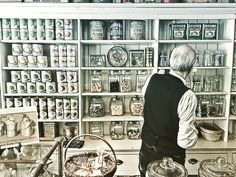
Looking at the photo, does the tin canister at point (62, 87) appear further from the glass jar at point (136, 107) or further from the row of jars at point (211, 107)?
the row of jars at point (211, 107)

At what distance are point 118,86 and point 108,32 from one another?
56 cm

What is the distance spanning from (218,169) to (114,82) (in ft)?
6.53

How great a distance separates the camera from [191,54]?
6.53 feet

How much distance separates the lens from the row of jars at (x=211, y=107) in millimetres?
3076

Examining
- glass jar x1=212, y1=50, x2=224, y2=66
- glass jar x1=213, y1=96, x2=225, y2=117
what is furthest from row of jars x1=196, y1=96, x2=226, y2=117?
glass jar x1=212, y1=50, x2=224, y2=66

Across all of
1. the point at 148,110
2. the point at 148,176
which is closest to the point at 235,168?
the point at 148,176

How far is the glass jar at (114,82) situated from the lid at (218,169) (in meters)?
1.91

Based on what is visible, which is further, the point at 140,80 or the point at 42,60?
the point at 140,80

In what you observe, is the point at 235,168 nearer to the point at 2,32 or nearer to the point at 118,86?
the point at 118,86

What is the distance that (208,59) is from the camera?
3053 mm

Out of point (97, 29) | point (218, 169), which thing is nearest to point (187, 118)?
point (218, 169)

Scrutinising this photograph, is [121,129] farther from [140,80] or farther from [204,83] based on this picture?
[204,83]

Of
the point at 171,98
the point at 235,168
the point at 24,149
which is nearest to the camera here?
the point at 235,168

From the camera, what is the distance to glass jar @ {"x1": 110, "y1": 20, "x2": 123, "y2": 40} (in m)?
2.95
